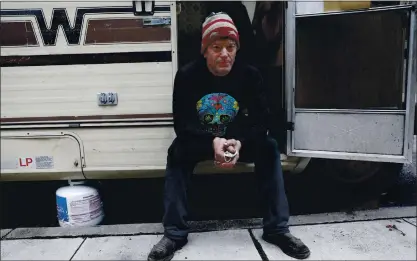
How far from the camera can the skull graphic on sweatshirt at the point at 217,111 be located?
9.02 ft

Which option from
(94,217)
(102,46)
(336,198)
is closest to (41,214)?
(94,217)

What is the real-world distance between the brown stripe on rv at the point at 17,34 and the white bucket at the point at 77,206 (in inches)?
46.5

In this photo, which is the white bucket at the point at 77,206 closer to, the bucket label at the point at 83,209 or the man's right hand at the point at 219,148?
the bucket label at the point at 83,209

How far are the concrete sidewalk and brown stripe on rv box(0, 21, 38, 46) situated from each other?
1463mm

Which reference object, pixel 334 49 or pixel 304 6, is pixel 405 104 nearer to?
pixel 334 49

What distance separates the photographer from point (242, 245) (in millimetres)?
2488

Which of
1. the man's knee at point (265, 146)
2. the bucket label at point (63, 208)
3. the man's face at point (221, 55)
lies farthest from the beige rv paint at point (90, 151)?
the man's face at point (221, 55)

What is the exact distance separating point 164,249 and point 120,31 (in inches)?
64.9

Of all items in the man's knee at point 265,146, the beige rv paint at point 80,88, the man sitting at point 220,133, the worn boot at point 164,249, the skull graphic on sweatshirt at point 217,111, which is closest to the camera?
the worn boot at point 164,249

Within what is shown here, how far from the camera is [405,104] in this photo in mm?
2873

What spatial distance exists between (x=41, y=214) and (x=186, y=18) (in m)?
2.33

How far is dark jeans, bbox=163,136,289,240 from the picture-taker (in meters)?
2.47

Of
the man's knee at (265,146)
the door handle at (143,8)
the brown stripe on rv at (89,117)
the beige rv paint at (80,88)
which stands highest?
the door handle at (143,8)

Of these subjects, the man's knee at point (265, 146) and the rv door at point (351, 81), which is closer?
the man's knee at point (265, 146)
